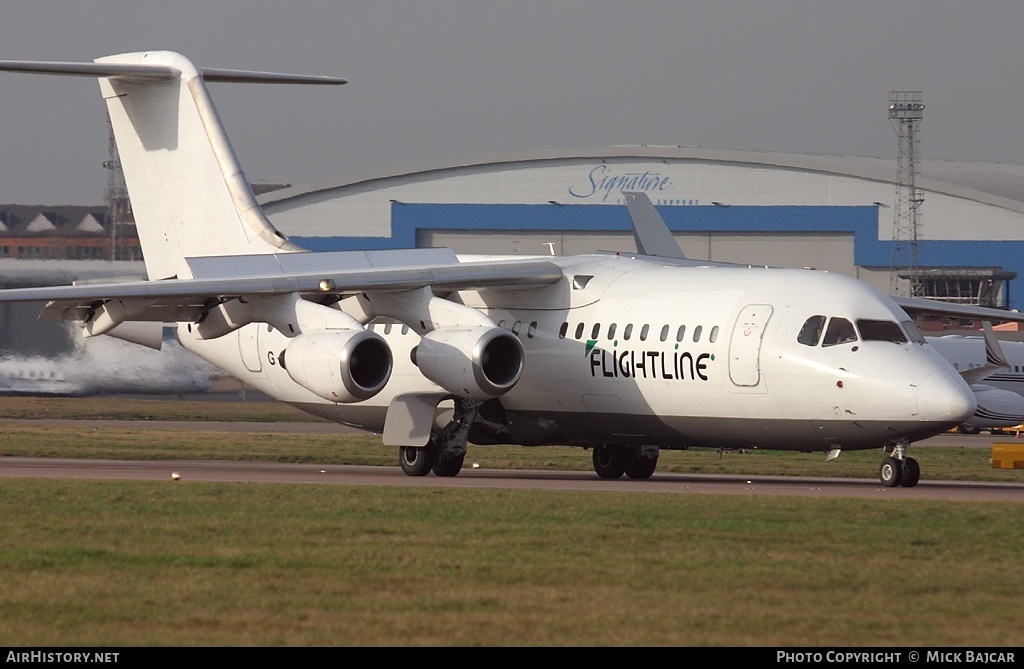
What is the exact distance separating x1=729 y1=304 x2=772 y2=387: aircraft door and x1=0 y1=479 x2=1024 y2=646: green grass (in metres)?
3.81

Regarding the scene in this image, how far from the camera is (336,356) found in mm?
22156

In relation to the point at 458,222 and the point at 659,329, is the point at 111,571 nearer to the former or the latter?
the point at 659,329

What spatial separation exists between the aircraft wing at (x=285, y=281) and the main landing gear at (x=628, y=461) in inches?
117

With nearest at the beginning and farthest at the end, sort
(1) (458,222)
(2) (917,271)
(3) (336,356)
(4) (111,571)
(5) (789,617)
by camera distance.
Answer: (5) (789,617)
(4) (111,571)
(3) (336,356)
(2) (917,271)
(1) (458,222)

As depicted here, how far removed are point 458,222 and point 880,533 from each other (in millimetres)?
58531

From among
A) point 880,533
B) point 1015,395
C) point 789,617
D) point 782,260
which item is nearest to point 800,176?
point 782,260

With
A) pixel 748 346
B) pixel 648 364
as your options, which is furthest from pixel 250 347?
pixel 748 346

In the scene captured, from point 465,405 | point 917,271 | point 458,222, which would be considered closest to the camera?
point 465,405

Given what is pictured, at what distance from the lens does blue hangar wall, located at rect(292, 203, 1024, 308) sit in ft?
227

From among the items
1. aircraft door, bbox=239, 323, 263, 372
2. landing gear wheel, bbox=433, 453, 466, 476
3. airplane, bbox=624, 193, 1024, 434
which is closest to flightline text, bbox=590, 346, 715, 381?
landing gear wheel, bbox=433, 453, 466, 476

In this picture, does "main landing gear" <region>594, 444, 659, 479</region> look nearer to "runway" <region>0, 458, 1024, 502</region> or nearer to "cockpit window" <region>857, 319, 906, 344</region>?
"runway" <region>0, 458, 1024, 502</region>

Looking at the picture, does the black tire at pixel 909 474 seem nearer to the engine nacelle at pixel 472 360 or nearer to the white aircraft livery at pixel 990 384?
the engine nacelle at pixel 472 360

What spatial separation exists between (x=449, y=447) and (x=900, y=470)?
6.88 m

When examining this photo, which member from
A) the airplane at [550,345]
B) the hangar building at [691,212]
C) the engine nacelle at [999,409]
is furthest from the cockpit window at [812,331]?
the hangar building at [691,212]
